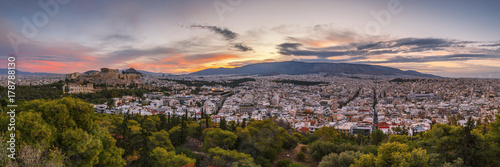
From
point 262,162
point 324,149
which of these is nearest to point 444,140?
point 324,149

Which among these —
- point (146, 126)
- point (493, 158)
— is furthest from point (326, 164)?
point (146, 126)

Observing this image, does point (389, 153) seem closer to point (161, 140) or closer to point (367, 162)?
point (367, 162)

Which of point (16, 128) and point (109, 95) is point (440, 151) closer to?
point (16, 128)

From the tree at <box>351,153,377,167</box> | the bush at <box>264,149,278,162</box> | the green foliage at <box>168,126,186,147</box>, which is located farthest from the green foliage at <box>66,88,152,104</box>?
the tree at <box>351,153,377,167</box>

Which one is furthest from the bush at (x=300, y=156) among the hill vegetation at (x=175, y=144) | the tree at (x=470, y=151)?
the tree at (x=470, y=151)

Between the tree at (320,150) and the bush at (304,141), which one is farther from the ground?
the tree at (320,150)

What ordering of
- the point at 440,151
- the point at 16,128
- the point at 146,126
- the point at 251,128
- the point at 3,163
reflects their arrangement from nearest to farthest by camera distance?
the point at 3,163 → the point at 16,128 → the point at 440,151 → the point at 251,128 → the point at 146,126

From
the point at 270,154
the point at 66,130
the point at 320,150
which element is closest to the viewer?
the point at 66,130

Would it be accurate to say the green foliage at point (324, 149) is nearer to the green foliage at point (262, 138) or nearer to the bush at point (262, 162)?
the green foliage at point (262, 138)

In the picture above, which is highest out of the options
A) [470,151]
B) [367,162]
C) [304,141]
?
[470,151]
